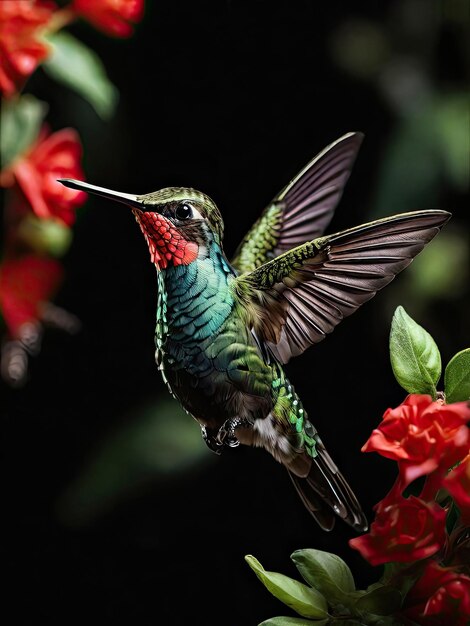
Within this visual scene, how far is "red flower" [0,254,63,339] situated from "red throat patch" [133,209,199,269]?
23cm

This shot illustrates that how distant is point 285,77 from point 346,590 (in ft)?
1.70

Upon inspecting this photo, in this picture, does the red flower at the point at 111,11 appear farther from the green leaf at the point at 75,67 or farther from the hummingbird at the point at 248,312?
the hummingbird at the point at 248,312

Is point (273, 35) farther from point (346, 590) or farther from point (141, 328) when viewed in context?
point (346, 590)

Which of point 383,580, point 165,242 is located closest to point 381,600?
point 383,580

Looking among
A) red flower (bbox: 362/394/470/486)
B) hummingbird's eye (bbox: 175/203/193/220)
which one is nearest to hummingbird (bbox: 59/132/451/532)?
hummingbird's eye (bbox: 175/203/193/220)

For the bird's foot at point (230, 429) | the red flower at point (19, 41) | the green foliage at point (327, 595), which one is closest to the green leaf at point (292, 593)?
the green foliage at point (327, 595)

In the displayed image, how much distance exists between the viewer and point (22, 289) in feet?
3.07

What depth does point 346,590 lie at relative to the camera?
0.69 metres

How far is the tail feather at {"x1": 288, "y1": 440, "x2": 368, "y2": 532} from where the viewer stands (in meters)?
0.77

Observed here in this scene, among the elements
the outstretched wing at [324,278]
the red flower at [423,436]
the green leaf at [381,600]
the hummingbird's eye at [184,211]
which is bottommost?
the green leaf at [381,600]

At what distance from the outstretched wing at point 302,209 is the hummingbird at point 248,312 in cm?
4

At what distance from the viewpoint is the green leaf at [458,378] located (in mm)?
659

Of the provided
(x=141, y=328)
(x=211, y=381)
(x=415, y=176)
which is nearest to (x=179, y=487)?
(x=141, y=328)

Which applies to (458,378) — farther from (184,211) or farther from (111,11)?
(111,11)
